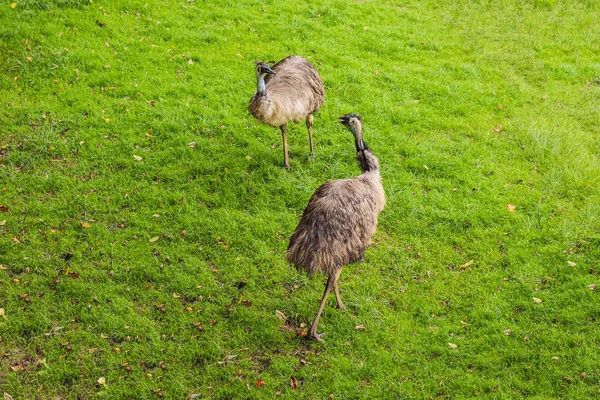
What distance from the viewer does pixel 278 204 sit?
9.63m

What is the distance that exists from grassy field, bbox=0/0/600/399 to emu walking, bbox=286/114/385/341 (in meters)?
1.01

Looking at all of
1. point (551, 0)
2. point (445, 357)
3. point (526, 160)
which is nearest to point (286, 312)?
point (445, 357)

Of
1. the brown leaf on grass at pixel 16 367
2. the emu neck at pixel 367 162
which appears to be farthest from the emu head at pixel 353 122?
the brown leaf on grass at pixel 16 367

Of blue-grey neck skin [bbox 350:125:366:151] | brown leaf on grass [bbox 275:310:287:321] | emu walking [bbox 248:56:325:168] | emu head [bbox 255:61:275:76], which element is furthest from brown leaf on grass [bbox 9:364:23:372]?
emu head [bbox 255:61:275:76]

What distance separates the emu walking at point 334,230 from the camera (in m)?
7.17

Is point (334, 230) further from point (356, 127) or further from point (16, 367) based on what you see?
point (16, 367)

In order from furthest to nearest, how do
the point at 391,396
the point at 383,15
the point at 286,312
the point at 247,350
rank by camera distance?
the point at 383,15 → the point at 286,312 → the point at 247,350 → the point at 391,396

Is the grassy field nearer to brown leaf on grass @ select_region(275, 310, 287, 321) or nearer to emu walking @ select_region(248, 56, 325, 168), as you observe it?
brown leaf on grass @ select_region(275, 310, 287, 321)

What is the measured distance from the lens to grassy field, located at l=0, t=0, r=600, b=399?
7.29 meters

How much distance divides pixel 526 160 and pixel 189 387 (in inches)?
289

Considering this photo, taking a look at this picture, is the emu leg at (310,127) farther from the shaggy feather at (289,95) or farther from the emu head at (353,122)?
the emu head at (353,122)

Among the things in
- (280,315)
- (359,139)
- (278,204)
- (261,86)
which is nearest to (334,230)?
(280,315)

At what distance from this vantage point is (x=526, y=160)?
10.7 m

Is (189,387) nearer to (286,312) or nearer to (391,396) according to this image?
(286,312)
